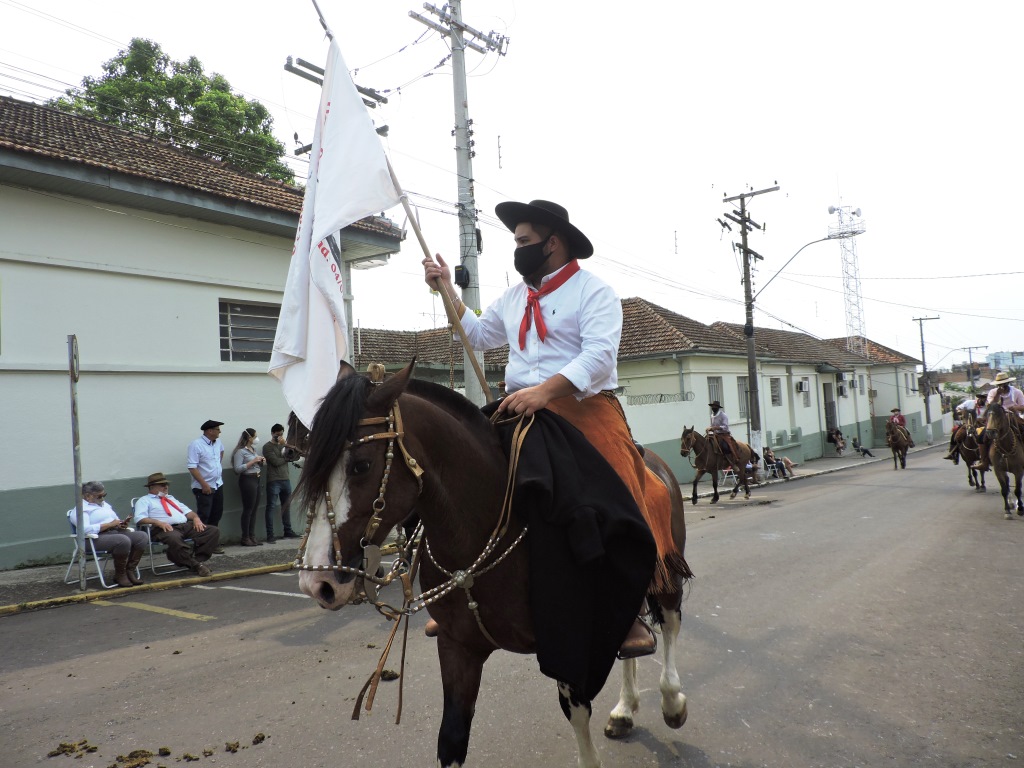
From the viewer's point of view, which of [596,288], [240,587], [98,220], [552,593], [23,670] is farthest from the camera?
[98,220]

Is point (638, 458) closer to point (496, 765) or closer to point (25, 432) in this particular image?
point (496, 765)

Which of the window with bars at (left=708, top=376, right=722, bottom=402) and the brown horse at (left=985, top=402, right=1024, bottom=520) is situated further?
the window with bars at (left=708, top=376, right=722, bottom=402)

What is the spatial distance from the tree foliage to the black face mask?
1883cm

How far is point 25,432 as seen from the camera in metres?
9.09

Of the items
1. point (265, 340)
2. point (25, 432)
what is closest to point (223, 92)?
point (265, 340)

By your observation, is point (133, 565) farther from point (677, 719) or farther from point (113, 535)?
point (677, 719)

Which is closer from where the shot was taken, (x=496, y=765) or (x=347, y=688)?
(x=496, y=765)

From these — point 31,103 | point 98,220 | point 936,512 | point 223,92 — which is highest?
point 223,92

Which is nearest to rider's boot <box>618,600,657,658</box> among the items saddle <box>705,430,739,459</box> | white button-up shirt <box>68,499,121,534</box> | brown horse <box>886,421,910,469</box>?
white button-up shirt <box>68,499,121,534</box>

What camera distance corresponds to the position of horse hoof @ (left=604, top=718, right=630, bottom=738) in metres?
3.57

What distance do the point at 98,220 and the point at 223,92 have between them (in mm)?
13541

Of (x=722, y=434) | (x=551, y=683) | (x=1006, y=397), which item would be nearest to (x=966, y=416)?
(x=1006, y=397)

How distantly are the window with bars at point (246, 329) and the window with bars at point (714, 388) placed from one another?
15.5 metres

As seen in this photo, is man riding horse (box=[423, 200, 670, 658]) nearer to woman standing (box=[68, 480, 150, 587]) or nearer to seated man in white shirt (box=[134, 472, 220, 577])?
woman standing (box=[68, 480, 150, 587])
